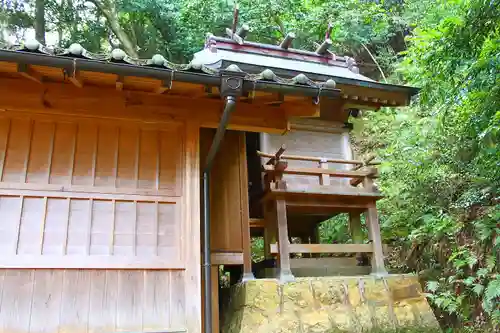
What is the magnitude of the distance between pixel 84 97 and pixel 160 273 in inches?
87.1

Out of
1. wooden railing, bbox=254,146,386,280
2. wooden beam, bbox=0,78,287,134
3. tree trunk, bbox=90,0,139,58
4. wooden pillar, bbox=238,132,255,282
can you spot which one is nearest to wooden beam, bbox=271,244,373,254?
wooden railing, bbox=254,146,386,280

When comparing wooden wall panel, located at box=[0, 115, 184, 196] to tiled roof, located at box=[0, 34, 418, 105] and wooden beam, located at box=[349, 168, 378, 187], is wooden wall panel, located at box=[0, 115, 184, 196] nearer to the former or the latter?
tiled roof, located at box=[0, 34, 418, 105]

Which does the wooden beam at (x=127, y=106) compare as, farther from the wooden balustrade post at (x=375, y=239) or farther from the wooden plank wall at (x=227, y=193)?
the wooden balustrade post at (x=375, y=239)

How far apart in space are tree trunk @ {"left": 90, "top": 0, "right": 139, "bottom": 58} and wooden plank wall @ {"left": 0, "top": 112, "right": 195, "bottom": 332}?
13.3m

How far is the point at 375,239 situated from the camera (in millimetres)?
7578

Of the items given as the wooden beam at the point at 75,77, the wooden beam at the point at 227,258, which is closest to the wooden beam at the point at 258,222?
the wooden beam at the point at 227,258

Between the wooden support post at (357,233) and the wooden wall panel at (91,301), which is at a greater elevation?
the wooden support post at (357,233)

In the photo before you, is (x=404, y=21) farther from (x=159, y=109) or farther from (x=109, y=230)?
(x=109, y=230)

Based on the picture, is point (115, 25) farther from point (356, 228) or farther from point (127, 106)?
point (127, 106)

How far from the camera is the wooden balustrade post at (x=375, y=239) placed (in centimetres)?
739

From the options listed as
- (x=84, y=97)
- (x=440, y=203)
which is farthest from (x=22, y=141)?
(x=440, y=203)

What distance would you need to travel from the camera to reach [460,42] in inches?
224

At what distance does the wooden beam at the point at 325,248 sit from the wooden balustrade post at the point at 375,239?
13cm

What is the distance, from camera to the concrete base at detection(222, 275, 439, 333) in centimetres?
613
